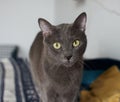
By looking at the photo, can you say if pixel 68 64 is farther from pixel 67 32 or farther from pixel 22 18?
pixel 22 18

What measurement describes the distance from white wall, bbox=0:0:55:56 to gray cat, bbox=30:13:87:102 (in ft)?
3.63

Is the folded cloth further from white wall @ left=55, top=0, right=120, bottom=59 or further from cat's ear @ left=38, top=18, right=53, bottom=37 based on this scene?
cat's ear @ left=38, top=18, right=53, bottom=37

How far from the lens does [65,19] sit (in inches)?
88.1

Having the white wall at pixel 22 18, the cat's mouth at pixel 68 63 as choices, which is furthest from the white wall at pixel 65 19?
the cat's mouth at pixel 68 63

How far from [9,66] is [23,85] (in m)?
0.34

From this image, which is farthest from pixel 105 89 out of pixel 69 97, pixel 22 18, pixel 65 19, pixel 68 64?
pixel 22 18

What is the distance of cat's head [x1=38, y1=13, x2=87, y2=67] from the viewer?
1.31 m

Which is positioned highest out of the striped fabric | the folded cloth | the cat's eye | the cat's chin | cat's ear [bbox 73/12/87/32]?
cat's ear [bbox 73/12/87/32]

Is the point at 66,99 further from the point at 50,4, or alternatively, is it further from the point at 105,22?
the point at 50,4

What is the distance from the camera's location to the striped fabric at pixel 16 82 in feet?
5.65

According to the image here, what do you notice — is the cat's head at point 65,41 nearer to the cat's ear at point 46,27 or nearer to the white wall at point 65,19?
the cat's ear at point 46,27

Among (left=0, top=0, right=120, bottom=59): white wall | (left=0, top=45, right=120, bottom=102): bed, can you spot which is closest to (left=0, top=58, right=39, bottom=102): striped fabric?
(left=0, top=45, right=120, bottom=102): bed

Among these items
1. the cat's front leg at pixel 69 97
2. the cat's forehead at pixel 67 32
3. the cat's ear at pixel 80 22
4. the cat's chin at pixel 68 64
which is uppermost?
the cat's ear at pixel 80 22

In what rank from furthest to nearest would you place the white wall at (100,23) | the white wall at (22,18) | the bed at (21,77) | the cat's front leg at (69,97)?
the white wall at (22,18) → the white wall at (100,23) → the bed at (21,77) → the cat's front leg at (69,97)
